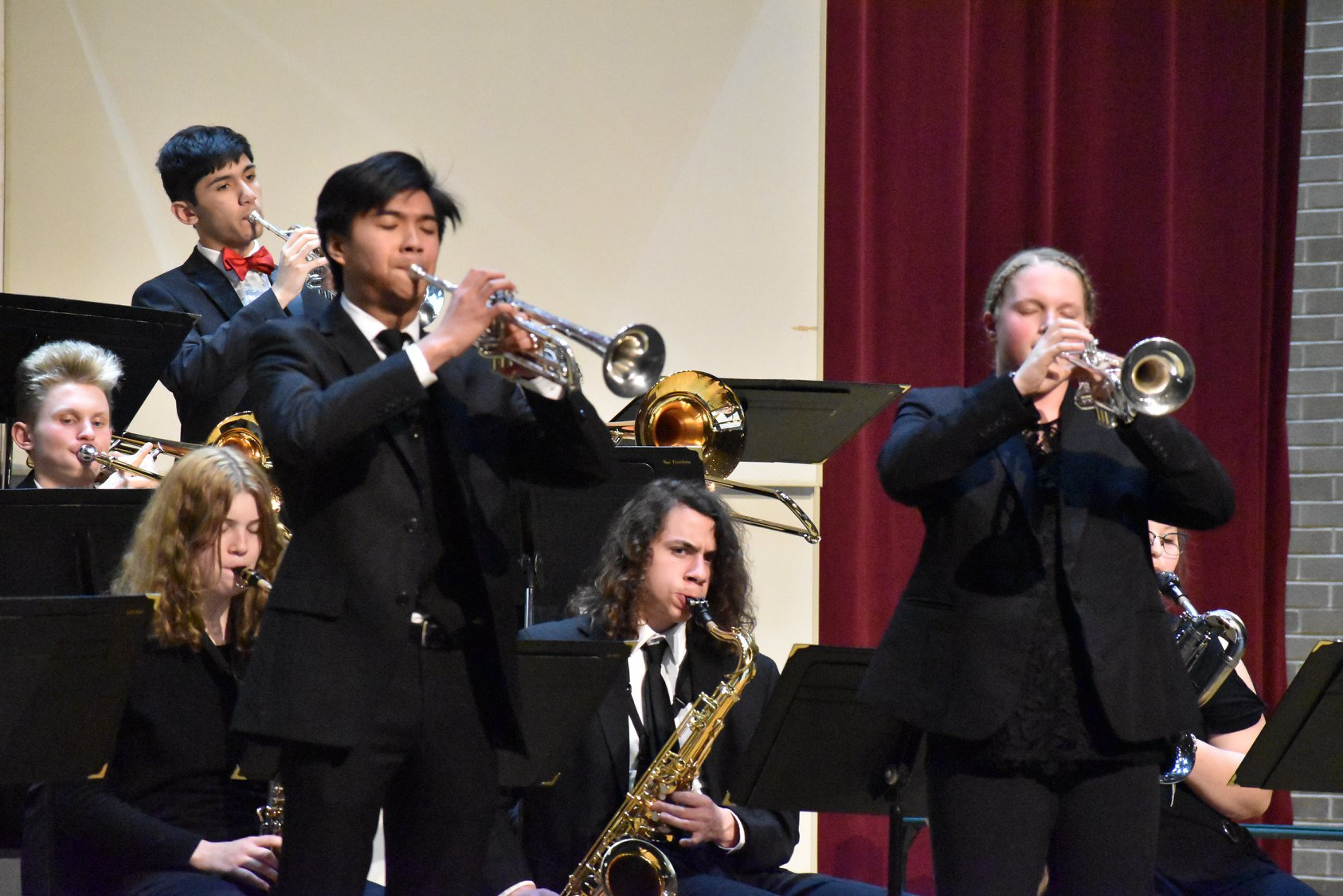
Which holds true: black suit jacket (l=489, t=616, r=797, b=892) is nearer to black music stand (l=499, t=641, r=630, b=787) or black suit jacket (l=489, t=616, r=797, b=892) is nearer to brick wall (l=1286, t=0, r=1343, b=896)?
black music stand (l=499, t=641, r=630, b=787)

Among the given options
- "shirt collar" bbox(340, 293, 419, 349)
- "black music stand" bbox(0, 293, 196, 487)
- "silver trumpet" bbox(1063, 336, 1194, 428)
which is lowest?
"silver trumpet" bbox(1063, 336, 1194, 428)

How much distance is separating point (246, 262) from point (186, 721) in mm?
1493

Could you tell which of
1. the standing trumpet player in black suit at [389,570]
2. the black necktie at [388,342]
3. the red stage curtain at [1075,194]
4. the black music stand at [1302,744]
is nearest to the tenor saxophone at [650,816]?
the black music stand at [1302,744]

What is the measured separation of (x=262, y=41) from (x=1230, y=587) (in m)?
3.64

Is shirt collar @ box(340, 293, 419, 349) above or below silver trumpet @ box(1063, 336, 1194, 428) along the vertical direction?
above

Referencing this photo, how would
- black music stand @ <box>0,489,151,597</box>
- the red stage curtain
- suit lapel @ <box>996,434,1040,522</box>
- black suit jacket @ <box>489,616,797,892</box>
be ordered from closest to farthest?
suit lapel @ <box>996,434,1040,522</box>, black music stand @ <box>0,489,151,597</box>, black suit jacket @ <box>489,616,797,892</box>, the red stage curtain

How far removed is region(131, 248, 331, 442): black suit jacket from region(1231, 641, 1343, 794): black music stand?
7.11 ft

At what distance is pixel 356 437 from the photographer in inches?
74.9

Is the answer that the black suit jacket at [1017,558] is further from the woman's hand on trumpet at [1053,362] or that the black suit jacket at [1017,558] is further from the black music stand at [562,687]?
the black music stand at [562,687]

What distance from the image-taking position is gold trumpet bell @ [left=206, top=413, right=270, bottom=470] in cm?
367

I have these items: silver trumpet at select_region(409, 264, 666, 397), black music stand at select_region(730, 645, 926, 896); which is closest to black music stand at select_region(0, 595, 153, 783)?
silver trumpet at select_region(409, 264, 666, 397)

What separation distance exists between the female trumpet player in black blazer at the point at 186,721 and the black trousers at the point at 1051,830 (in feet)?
4.38

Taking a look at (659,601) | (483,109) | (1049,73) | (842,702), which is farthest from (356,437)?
(1049,73)

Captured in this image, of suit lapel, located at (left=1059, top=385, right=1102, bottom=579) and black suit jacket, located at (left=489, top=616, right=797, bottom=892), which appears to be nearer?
suit lapel, located at (left=1059, top=385, right=1102, bottom=579)
